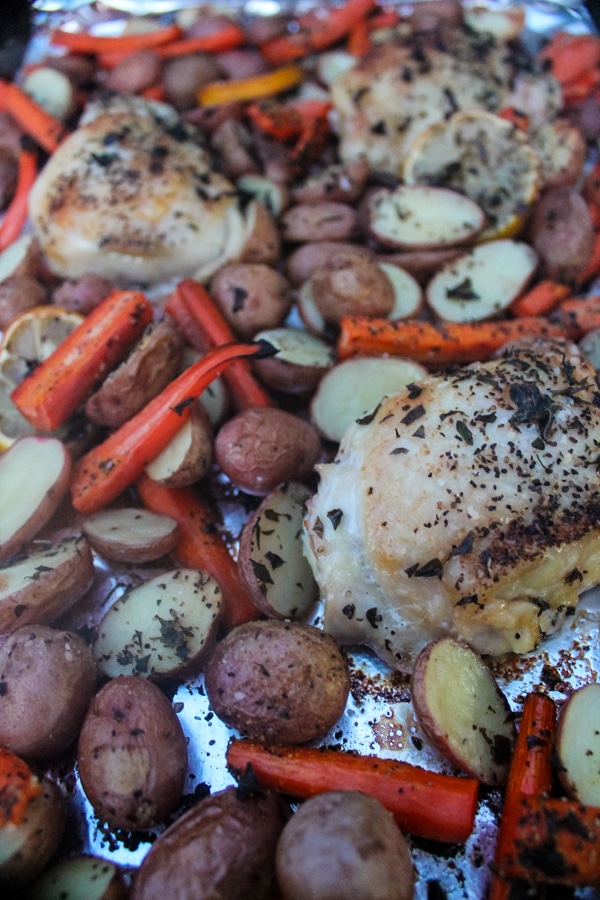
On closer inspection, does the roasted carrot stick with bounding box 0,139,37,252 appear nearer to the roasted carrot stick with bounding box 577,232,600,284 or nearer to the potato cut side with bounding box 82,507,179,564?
the potato cut side with bounding box 82,507,179,564

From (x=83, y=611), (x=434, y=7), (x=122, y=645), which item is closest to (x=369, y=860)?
(x=122, y=645)

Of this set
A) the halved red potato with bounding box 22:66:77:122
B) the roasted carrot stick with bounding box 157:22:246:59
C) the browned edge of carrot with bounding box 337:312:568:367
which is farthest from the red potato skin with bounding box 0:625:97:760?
the roasted carrot stick with bounding box 157:22:246:59

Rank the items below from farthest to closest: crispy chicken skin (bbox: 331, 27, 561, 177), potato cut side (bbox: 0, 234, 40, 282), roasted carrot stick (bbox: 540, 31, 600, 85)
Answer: roasted carrot stick (bbox: 540, 31, 600, 85)
crispy chicken skin (bbox: 331, 27, 561, 177)
potato cut side (bbox: 0, 234, 40, 282)

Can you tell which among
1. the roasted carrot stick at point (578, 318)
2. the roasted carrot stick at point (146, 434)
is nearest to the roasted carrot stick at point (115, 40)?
the roasted carrot stick at point (146, 434)

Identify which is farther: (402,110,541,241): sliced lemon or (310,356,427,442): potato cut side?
(402,110,541,241): sliced lemon

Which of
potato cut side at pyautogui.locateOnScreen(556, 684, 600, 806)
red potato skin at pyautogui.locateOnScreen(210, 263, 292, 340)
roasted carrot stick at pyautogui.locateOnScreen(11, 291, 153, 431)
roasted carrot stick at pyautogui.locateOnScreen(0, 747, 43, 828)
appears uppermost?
roasted carrot stick at pyautogui.locateOnScreen(11, 291, 153, 431)

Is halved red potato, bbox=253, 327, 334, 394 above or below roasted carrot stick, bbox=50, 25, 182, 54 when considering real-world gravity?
below
